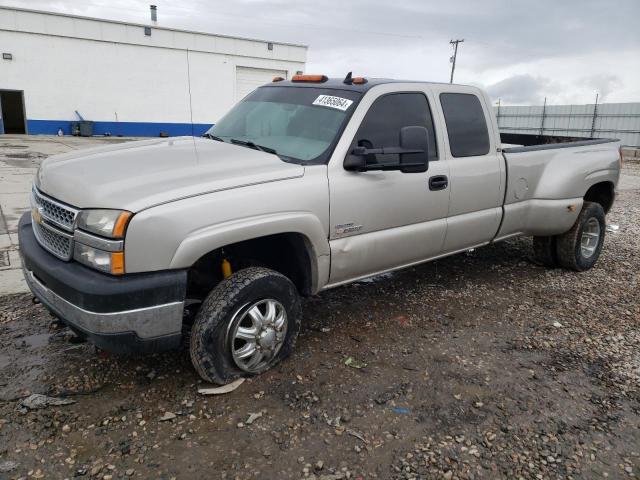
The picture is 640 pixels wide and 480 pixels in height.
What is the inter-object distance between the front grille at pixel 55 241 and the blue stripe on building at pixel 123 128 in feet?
77.0

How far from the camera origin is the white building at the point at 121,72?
22047mm

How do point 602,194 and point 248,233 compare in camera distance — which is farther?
point 602,194

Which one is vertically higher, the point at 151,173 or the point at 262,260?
the point at 151,173

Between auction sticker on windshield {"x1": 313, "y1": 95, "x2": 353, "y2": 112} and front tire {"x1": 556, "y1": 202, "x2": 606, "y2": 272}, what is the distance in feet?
10.3

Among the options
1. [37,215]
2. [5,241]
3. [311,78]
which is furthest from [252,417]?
[5,241]

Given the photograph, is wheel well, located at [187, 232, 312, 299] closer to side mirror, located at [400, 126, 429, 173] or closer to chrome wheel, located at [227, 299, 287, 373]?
chrome wheel, located at [227, 299, 287, 373]

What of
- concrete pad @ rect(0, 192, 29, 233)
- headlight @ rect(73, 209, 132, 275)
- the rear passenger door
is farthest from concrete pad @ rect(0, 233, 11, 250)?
the rear passenger door

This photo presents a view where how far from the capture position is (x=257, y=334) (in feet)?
10.1

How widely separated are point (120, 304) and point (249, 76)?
88.5ft

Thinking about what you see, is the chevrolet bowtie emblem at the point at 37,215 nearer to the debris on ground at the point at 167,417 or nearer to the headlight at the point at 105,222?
the headlight at the point at 105,222

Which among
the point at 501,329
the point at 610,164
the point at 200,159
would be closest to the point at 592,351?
the point at 501,329

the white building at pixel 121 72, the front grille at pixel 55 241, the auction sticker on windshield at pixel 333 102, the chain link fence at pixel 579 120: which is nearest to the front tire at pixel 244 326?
the front grille at pixel 55 241

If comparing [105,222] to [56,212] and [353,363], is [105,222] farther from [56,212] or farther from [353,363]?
[353,363]

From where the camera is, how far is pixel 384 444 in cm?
264
